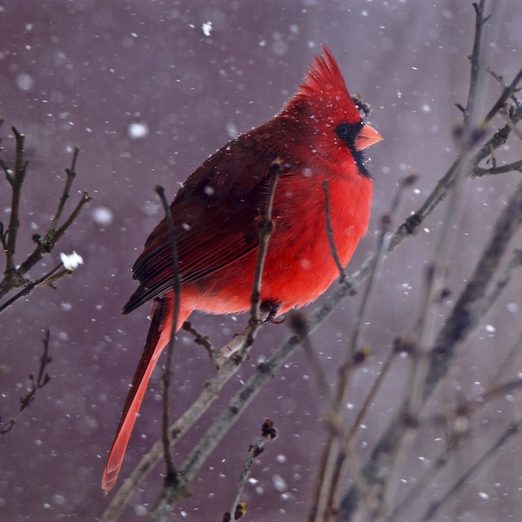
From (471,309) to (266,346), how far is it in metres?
2.76

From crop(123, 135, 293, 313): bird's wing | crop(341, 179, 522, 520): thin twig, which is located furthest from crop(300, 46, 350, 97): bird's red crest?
crop(341, 179, 522, 520): thin twig

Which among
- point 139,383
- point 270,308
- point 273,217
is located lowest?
point 139,383

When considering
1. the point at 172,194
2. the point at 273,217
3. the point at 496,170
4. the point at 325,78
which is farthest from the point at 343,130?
the point at 172,194

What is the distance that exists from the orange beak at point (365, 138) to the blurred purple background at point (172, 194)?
4.80 ft

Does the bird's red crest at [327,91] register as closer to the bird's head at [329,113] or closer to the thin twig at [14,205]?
the bird's head at [329,113]

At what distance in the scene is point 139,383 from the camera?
1.79 meters

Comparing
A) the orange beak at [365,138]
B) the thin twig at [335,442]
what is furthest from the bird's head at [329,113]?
the thin twig at [335,442]

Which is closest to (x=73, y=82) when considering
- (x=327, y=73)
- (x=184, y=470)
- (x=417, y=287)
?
(x=417, y=287)

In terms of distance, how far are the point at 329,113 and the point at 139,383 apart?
764mm

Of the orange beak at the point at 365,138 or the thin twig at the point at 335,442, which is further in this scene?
the orange beak at the point at 365,138

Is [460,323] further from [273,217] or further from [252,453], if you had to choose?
[273,217]

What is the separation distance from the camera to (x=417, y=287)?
4.07 m

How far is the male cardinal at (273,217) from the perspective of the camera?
1.76 m

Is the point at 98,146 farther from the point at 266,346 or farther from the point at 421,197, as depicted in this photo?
the point at 421,197
